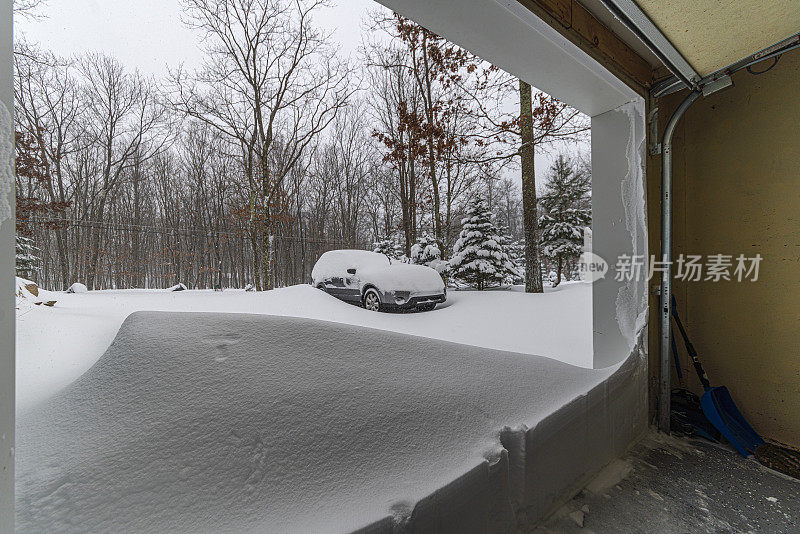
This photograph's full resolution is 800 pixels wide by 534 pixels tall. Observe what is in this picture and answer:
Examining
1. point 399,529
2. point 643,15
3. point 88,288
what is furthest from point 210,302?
point 643,15

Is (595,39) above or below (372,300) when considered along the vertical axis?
above

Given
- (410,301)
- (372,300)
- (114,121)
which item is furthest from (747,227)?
(114,121)

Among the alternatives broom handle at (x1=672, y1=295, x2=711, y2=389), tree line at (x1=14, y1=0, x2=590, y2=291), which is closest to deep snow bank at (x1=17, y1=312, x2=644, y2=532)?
tree line at (x1=14, y1=0, x2=590, y2=291)

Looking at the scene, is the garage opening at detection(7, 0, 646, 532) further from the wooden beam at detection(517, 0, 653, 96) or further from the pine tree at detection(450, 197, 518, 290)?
the pine tree at detection(450, 197, 518, 290)

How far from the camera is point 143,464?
0.68 m

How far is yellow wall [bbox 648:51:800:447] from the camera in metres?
1.84

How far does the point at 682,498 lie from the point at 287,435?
1.76m

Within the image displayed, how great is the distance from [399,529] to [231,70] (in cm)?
576

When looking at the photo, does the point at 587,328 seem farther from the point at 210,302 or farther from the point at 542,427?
the point at 210,302

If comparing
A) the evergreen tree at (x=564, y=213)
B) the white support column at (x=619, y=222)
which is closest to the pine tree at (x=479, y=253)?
the evergreen tree at (x=564, y=213)

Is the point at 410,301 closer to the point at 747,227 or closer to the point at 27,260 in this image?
the point at 747,227

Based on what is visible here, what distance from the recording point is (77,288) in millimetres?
2242

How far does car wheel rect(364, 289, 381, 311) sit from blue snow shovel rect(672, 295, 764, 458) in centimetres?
300

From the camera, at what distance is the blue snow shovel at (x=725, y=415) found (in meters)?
1.80
